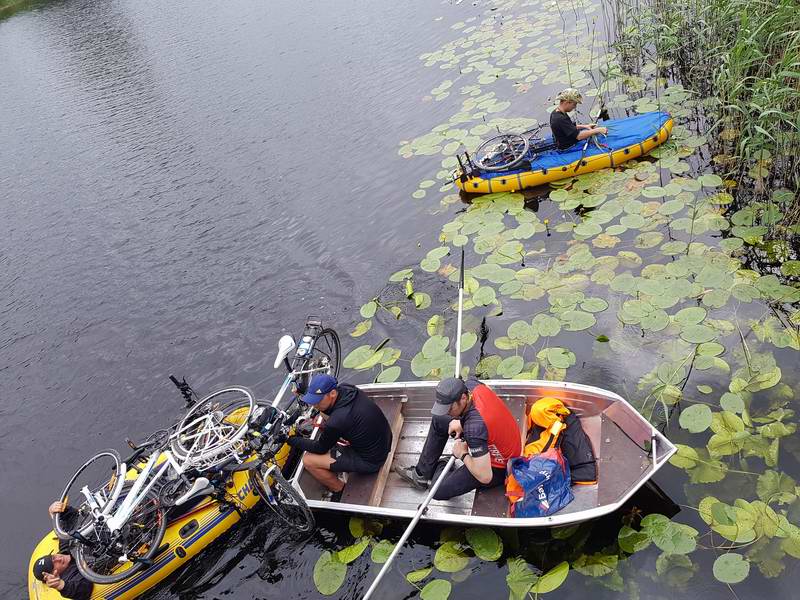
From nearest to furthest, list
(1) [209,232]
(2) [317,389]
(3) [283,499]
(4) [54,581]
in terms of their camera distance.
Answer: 1. (2) [317,389]
2. (4) [54,581]
3. (3) [283,499]
4. (1) [209,232]

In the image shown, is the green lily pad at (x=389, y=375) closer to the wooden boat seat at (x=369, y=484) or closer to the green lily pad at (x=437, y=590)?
the wooden boat seat at (x=369, y=484)

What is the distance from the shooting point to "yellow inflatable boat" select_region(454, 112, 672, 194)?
34.0ft

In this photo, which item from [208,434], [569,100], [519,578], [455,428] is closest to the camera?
[455,428]

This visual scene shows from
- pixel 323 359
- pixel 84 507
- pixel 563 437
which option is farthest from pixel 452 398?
pixel 84 507

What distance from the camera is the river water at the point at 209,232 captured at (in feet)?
27.8

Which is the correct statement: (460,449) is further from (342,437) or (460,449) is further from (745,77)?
(745,77)

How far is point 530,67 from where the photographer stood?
48.6 feet

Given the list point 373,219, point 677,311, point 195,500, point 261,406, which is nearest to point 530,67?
point 373,219

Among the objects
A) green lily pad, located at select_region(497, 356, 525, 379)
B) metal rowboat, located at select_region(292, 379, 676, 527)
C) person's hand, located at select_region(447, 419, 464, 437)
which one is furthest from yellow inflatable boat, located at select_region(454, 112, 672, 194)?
person's hand, located at select_region(447, 419, 464, 437)

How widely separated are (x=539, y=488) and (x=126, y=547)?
4560 millimetres

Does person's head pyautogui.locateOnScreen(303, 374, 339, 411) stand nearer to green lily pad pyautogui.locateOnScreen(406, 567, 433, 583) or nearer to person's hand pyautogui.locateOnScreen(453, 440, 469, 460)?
person's hand pyautogui.locateOnScreen(453, 440, 469, 460)

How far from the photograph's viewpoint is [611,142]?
10422mm

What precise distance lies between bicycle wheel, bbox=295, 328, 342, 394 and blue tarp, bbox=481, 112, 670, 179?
4.84m

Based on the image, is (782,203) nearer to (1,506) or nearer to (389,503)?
(389,503)
